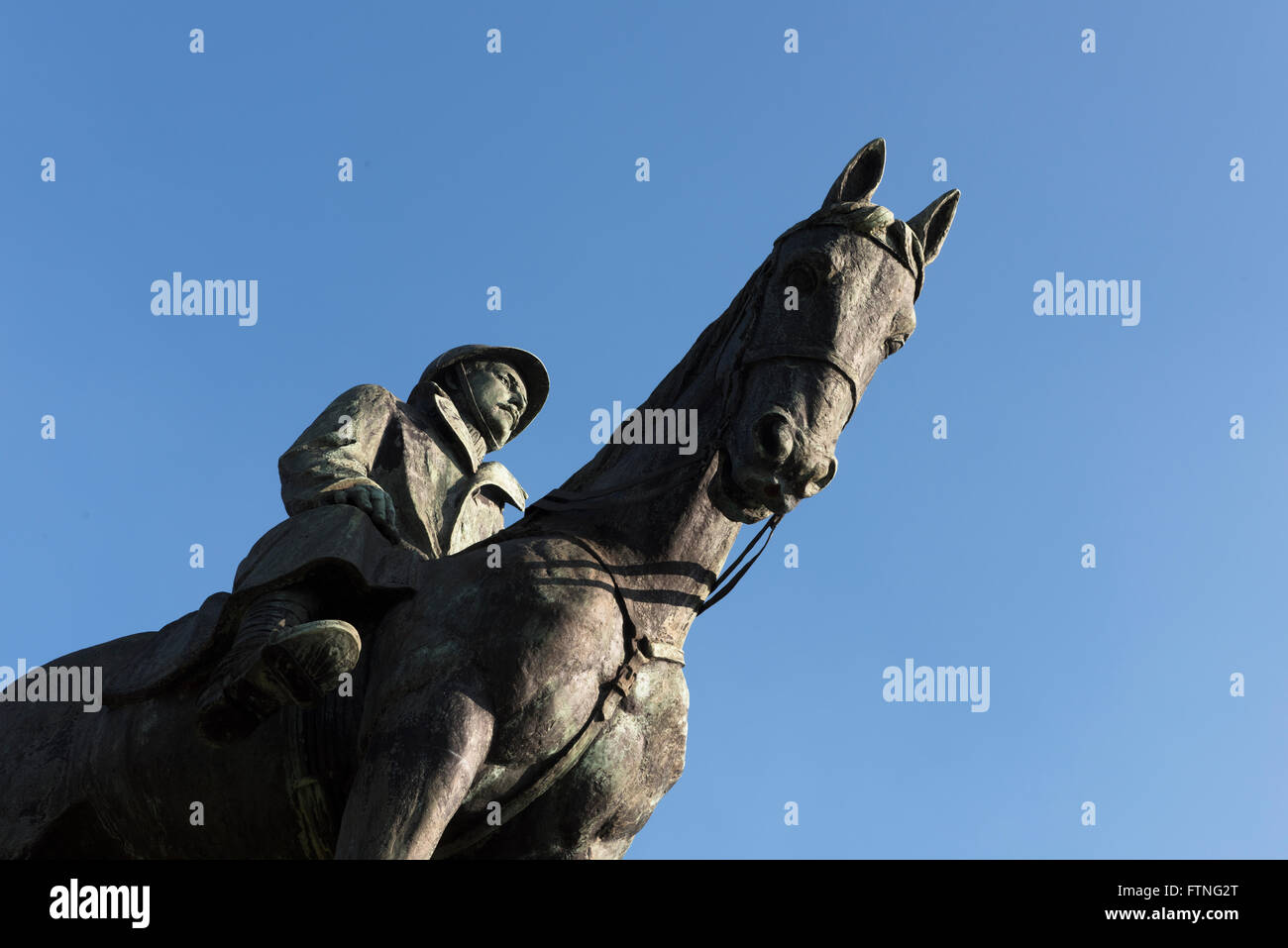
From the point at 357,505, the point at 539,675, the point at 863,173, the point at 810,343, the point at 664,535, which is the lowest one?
the point at 539,675

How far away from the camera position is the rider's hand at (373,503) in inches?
344

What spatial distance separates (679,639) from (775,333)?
4.83 ft

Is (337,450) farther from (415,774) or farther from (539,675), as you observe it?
(415,774)

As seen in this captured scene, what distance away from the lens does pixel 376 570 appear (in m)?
8.24

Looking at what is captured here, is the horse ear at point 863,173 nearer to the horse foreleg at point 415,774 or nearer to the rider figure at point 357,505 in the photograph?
the rider figure at point 357,505

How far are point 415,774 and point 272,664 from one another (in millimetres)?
765

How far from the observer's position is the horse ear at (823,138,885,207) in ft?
29.1

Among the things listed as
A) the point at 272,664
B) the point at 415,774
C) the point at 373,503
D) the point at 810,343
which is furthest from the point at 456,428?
the point at 415,774

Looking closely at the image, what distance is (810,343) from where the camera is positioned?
816 cm

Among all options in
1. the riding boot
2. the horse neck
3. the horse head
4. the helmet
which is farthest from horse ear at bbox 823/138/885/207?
the riding boot
